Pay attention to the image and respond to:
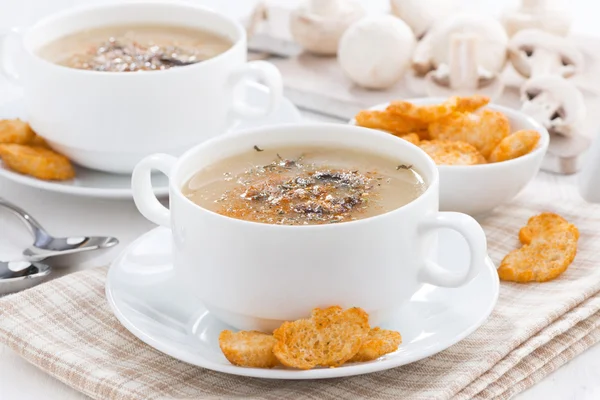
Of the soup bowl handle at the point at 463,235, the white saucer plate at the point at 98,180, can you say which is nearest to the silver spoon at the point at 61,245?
the white saucer plate at the point at 98,180

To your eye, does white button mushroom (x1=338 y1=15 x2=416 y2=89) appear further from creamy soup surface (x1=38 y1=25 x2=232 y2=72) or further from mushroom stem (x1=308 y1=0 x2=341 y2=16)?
creamy soup surface (x1=38 y1=25 x2=232 y2=72)

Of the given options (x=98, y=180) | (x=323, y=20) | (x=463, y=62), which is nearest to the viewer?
(x=98, y=180)

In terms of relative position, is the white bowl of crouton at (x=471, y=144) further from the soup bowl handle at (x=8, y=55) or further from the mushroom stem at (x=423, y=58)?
the soup bowl handle at (x=8, y=55)

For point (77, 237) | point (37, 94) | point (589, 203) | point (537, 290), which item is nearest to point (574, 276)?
point (537, 290)

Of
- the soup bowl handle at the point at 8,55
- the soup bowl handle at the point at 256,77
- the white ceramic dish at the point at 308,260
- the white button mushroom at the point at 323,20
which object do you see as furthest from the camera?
the white button mushroom at the point at 323,20

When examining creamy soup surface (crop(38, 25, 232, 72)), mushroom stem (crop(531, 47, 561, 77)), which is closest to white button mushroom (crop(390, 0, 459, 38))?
mushroom stem (crop(531, 47, 561, 77))

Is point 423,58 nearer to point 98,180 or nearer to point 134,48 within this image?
point 134,48

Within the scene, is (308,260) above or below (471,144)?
above

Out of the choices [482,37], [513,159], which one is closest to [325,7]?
[482,37]
